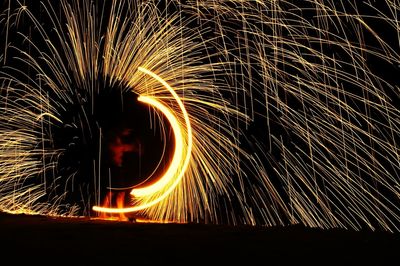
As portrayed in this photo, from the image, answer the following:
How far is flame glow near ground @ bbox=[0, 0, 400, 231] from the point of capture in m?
6.59

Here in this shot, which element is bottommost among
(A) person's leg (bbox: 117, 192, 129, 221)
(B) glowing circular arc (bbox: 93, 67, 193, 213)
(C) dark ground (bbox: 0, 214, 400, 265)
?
(C) dark ground (bbox: 0, 214, 400, 265)

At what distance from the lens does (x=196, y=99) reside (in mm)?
7066

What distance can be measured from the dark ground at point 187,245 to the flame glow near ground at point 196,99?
152 centimetres

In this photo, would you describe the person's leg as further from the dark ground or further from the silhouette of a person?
the dark ground

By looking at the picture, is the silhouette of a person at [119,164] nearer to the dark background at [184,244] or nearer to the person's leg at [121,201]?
the person's leg at [121,201]

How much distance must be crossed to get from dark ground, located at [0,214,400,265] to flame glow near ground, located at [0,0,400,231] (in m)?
1.52

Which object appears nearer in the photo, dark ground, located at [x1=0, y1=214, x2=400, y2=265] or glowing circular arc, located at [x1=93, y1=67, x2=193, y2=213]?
dark ground, located at [x1=0, y1=214, x2=400, y2=265]

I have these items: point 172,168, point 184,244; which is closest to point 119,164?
point 172,168

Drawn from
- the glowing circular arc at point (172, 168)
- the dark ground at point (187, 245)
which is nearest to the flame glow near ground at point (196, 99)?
the glowing circular arc at point (172, 168)

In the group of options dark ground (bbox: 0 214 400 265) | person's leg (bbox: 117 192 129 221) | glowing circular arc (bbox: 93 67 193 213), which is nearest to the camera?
dark ground (bbox: 0 214 400 265)

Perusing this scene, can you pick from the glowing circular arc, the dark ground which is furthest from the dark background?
the glowing circular arc

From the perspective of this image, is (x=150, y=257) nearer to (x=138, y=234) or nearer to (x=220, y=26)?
(x=138, y=234)

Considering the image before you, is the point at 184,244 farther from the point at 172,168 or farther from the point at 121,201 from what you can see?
the point at 121,201

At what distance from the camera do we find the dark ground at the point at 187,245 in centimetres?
343
